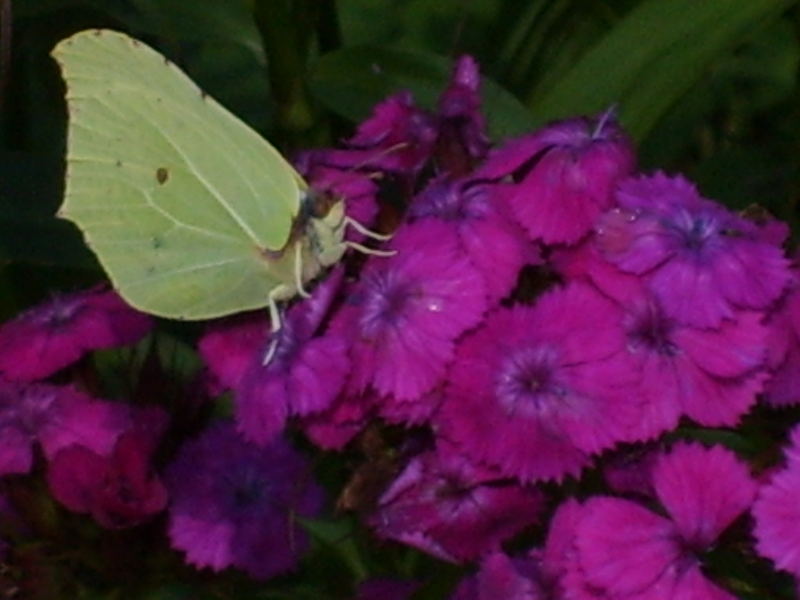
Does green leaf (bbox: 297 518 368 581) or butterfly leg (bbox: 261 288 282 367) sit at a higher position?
butterfly leg (bbox: 261 288 282 367)

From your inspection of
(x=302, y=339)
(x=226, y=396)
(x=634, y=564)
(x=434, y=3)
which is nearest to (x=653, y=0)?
(x=434, y=3)

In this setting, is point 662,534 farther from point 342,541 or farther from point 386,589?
point 342,541

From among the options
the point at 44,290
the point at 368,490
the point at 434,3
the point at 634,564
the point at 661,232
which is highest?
the point at 661,232

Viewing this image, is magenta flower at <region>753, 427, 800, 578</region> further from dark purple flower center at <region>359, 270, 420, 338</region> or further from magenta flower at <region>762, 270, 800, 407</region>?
dark purple flower center at <region>359, 270, 420, 338</region>

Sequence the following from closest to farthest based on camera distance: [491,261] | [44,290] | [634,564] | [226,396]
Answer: [634,564], [491,261], [226,396], [44,290]

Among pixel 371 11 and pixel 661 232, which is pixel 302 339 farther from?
pixel 371 11

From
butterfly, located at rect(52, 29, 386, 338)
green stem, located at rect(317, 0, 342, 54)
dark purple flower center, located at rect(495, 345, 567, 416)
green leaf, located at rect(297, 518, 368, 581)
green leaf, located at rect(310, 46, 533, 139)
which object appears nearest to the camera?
dark purple flower center, located at rect(495, 345, 567, 416)

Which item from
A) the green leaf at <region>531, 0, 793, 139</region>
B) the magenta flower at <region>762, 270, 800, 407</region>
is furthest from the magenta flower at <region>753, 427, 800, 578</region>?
the green leaf at <region>531, 0, 793, 139</region>

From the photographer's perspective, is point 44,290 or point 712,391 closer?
point 712,391
